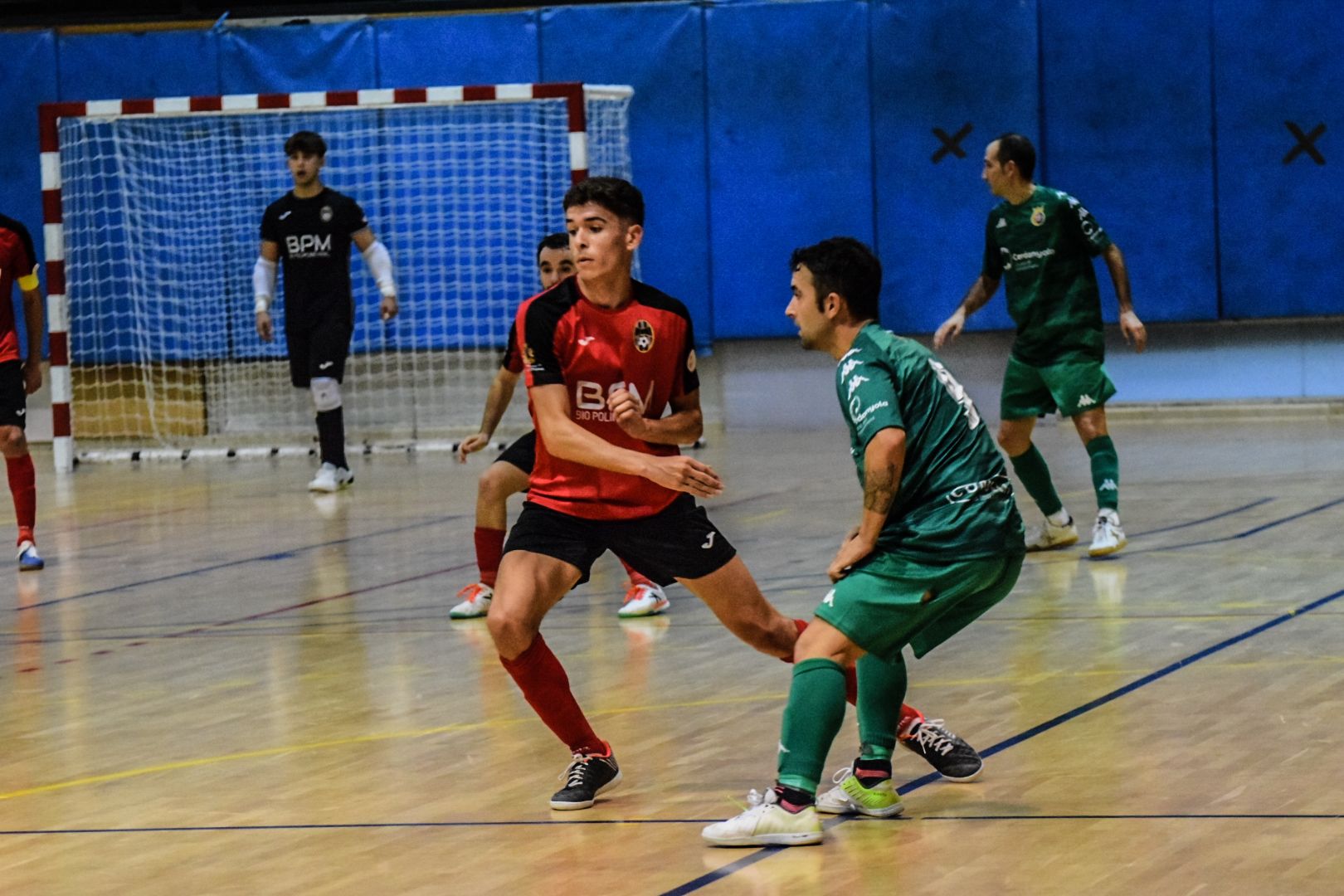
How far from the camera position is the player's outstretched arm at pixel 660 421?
4680 millimetres

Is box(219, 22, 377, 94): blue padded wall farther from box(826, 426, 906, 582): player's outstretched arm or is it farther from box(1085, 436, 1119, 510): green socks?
box(826, 426, 906, 582): player's outstretched arm

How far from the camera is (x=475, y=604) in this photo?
25.6ft

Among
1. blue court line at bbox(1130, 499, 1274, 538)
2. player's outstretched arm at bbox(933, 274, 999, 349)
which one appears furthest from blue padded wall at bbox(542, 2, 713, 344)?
player's outstretched arm at bbox(933, 274, 999, 349)

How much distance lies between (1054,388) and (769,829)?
5113 millimetres

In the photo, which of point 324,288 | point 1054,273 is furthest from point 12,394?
point 1054,273

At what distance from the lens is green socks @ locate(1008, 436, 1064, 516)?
8.88m

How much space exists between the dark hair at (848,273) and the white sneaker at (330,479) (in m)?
8.93

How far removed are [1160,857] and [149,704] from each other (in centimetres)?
355

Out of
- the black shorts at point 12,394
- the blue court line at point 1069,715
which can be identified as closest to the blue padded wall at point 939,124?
the black shorts at point 12,394

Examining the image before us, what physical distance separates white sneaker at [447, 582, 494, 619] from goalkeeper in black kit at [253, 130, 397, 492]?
17.8 feet

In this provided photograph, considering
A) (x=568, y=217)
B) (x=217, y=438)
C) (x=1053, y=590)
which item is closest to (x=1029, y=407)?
(x=1053, y=590)

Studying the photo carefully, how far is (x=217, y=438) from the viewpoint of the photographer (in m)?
17.2

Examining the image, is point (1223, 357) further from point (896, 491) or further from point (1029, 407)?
point (896, 491)

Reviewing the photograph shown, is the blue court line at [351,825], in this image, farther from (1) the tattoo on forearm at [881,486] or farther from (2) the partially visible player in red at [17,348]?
(2) the partially visible player in red at [17,348]
